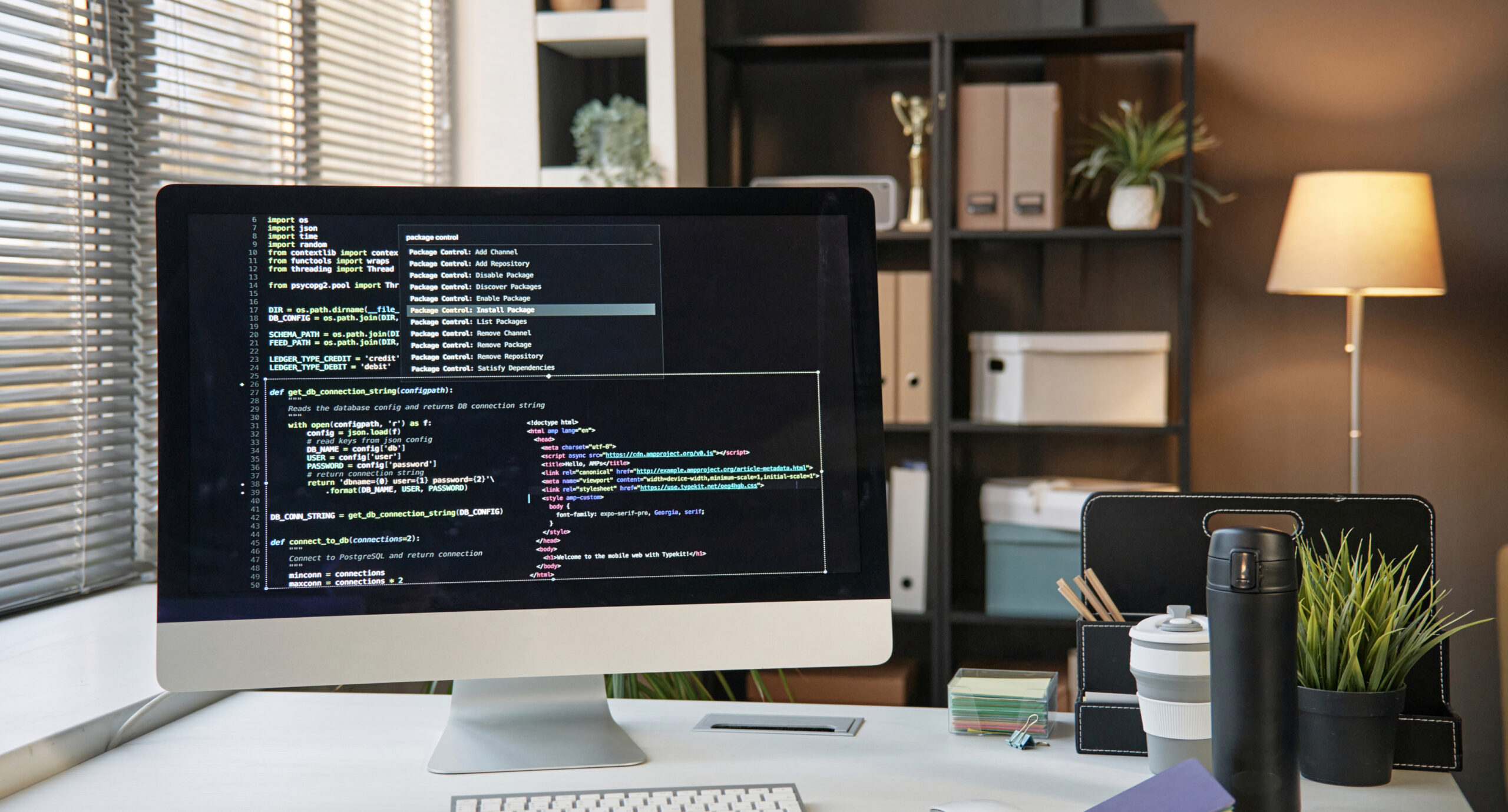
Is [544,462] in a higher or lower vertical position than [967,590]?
higher

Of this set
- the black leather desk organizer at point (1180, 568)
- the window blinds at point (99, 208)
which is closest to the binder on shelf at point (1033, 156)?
the window blinds at point (99, 208)

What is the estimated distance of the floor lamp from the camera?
2.35 metres

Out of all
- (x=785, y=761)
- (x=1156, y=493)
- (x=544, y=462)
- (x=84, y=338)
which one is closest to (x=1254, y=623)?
(x=1156, y=493)

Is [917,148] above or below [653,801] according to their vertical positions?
above

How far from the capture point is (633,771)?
38.5 inches

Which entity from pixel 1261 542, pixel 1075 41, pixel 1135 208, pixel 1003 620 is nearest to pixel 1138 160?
pixel 1135 208

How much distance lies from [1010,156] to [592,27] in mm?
974

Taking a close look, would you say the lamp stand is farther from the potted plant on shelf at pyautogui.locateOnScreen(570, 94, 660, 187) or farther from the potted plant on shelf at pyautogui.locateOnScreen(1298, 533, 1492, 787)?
the potted plant on shelf at pyautogui.locateOnScreen(1298, 533, 1492, 787)

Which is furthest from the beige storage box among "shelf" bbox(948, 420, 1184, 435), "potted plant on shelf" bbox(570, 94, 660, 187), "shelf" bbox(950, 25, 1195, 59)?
"potted plant on shelf" bbox(570, 94, 660, 187)

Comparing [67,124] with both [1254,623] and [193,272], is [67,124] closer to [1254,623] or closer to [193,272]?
[193,272]

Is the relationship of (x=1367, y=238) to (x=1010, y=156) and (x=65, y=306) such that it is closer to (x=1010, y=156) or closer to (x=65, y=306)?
(x=1010, y=156)

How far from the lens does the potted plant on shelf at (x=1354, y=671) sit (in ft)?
3.04

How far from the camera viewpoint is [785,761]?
3.30 ft

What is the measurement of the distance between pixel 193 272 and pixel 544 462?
34 centimetres
